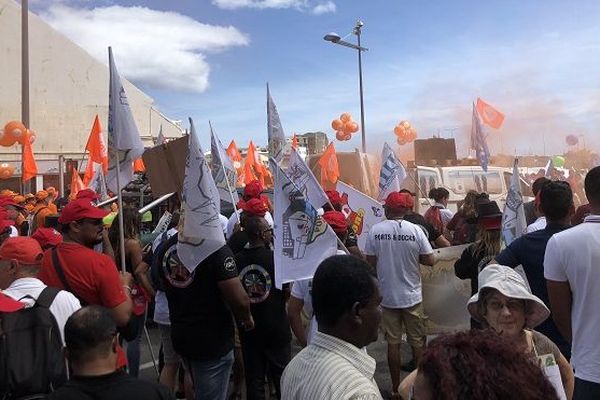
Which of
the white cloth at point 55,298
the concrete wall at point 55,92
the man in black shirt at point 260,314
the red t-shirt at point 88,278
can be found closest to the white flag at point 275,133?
the man in black shirt at point 260,314

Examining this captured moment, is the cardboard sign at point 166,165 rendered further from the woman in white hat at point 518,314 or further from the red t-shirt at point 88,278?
the woman in white hat at point 518,314

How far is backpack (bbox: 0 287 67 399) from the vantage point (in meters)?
2.51

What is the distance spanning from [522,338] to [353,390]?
44.1 inches

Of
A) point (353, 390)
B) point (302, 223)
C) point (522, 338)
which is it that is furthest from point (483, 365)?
point (302, 223)

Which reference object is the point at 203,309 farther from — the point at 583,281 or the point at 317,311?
the point at 583,281

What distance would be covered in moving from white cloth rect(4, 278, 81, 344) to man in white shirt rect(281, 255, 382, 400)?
55.3 inches

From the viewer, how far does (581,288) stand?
9.40 ft

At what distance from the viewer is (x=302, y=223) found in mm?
3760

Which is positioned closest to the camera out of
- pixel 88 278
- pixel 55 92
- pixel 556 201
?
pixel 88 278

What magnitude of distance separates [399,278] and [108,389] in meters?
3.48

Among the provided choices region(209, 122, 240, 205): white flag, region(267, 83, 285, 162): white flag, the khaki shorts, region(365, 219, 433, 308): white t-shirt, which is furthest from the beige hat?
region(267, 83, 285, 162): white flag

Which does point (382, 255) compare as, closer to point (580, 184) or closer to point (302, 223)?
point (302, 223)

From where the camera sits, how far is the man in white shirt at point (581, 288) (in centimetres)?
282

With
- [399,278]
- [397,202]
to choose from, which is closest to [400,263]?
[399,278]
